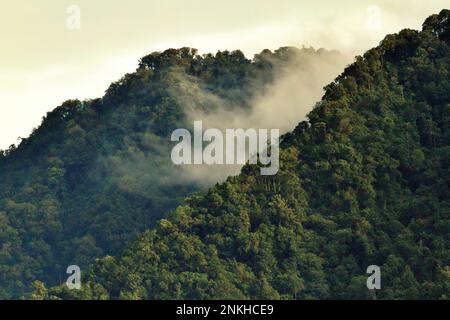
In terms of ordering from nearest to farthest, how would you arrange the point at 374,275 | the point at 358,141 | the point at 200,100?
the point at 374,275 < the point at 358,141 < the point at 200,100

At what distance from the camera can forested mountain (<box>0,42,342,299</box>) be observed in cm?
9794

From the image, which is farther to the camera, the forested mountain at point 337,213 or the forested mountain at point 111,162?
the forested mountain at point 111,162

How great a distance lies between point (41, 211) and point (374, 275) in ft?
101

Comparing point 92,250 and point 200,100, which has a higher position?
point 200,100

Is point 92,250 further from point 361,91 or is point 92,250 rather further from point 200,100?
point 361,91

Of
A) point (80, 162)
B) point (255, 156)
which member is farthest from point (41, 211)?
point (255, 156)

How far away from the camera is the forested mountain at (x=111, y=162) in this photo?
321ft

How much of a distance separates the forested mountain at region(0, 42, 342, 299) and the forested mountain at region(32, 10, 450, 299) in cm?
1704

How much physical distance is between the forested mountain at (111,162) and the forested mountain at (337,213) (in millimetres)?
17043

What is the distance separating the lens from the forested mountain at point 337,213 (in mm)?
74938

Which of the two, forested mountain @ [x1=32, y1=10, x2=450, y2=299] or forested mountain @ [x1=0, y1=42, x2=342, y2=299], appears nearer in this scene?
forested mountain @ [x1=32, y1=10, x2=450, y2=299]

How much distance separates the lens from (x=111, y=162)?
336 feet

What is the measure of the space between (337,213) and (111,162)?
84.2 feet

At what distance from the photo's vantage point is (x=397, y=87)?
83.2 m
